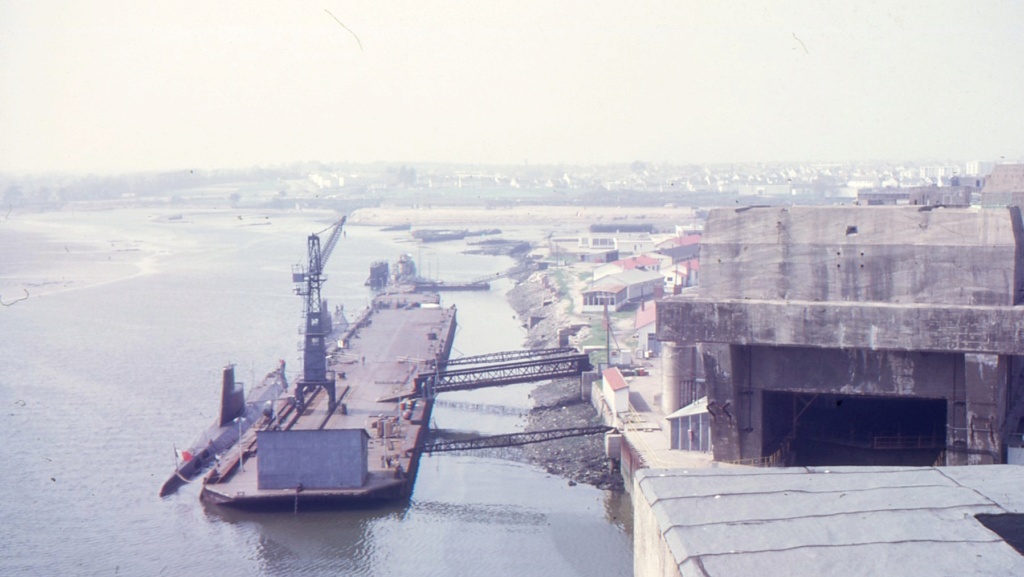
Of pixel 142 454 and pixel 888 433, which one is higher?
pixel 888 433

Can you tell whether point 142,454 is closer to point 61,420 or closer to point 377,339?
point 61,420

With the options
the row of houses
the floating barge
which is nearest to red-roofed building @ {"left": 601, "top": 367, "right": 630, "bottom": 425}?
the floating barge

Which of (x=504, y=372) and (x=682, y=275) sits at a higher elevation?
(x=682, y=275)

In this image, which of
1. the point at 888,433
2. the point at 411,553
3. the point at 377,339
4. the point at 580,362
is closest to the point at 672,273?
the point at 377,339

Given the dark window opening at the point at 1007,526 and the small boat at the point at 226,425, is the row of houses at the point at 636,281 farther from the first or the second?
the dark window opening at the point at 1007,526

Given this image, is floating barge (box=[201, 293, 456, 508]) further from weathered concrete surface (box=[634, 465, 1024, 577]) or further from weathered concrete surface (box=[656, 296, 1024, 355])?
weathered concrete surface (box=[634, 465, 1024, 577])

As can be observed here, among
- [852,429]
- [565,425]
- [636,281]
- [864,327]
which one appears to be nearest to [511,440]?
[565,425]

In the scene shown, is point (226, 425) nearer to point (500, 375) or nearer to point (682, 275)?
point (500, 375)
